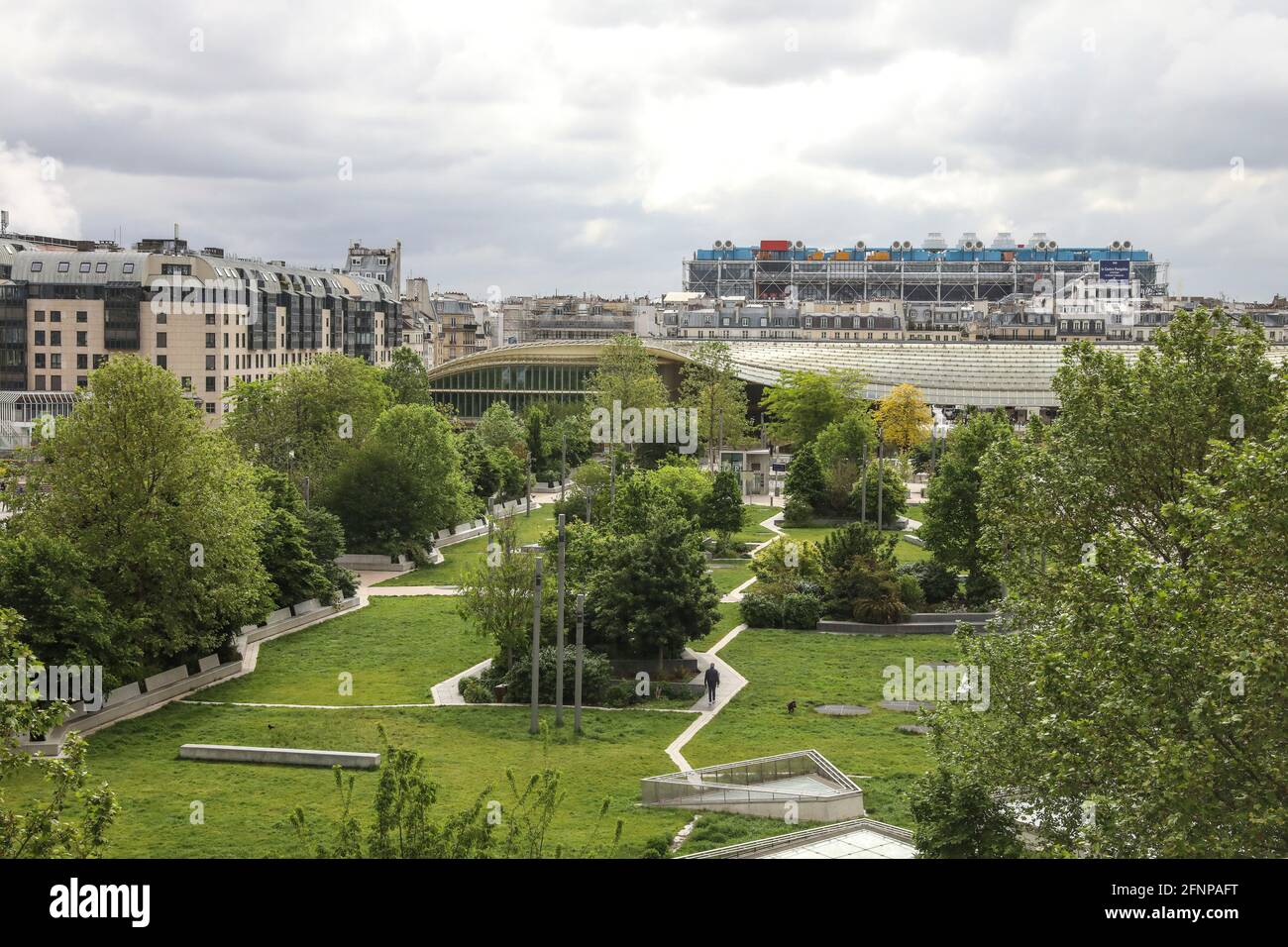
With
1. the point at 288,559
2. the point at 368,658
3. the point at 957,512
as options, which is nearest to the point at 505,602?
the point at 368,658

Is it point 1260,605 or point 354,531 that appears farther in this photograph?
point 354,531

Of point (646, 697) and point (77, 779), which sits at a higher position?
A: point (77, 779)

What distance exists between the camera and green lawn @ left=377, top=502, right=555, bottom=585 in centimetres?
4659

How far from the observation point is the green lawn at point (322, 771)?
20078 mm

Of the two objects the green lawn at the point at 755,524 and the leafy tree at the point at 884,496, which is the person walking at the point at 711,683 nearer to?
the green lawn at the point at 755,524

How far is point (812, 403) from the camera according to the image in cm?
7594

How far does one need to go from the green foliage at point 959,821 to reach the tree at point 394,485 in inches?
1364

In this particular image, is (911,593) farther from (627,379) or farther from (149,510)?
(627,379)

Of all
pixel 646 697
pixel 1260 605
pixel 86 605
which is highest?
pixel 1260 605

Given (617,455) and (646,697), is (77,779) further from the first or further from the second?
(617,455)

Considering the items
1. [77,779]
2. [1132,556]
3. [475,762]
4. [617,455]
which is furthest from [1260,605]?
[617,455]

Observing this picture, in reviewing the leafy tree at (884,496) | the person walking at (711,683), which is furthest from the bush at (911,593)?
the leafy tree at (884,496)
